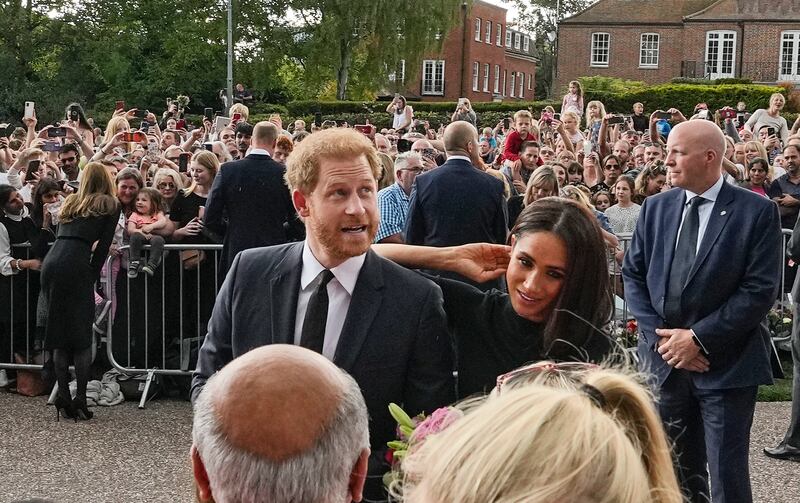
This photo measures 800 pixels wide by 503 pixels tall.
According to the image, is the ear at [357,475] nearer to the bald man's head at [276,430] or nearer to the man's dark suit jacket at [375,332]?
the bald man's head at [276,430]

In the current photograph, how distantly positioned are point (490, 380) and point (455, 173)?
14.6ft

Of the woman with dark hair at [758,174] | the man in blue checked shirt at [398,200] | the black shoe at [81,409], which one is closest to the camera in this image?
the man in blue checked shirt at [398,200]

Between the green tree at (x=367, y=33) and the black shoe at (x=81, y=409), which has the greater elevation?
the green tree at (x=367, y=33)

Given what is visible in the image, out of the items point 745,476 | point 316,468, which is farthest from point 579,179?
Result: point 316,468

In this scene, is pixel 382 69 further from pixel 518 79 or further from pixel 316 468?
pixel 316 468

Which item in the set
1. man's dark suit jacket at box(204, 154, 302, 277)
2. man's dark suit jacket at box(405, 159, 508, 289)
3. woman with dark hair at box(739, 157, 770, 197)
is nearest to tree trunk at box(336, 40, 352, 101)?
woman with dark hair at box(739, 157, 770, 197)

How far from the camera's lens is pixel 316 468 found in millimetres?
1803

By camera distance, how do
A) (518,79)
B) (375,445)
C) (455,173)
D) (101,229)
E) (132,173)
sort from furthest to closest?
(518,79)
(132,173)
(101,229)
(455,173)
(375,445)

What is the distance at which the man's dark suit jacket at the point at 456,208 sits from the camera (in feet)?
25.5

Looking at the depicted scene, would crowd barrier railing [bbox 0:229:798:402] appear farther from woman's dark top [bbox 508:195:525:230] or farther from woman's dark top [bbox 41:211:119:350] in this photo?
woman's dark top [bbox 508:195:525:230]

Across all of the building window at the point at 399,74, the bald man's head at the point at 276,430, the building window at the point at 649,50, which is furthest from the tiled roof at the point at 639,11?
the bald man's head at the point at 276,430

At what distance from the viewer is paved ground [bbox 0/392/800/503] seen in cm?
658

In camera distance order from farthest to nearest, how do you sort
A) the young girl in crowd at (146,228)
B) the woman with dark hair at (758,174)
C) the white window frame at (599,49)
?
1. the white window frame at (599,49)
2. the woman with dark hair at (758,174)
3. the young girl in crowd at (146,228)

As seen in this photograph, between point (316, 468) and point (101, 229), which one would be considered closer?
point (316, 468)
